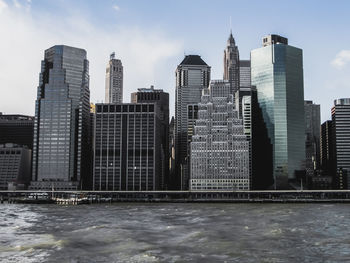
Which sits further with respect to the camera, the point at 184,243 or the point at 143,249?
the point at 184,243

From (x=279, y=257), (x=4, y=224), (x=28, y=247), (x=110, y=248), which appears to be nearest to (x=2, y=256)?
(x=28, y=247)

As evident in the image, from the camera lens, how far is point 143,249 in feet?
268

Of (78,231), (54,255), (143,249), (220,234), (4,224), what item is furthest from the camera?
(4,224)

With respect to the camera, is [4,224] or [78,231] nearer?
[78,231]

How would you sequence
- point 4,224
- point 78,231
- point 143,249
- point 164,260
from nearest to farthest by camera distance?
point 164,260 → point 143,249 → point 78,231 → point 4,224

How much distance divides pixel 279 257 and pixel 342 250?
14800 millimetres

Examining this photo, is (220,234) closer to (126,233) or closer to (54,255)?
(126,233)

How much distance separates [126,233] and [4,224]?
143 ft

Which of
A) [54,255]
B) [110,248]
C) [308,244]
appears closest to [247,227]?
[308,244]

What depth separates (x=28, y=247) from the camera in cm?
8456

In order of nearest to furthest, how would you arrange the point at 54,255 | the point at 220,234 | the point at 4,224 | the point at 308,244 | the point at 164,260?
the point at 164,260, the point at 54,255, the point at 308,244, the point at 220,234, the point at 4,224

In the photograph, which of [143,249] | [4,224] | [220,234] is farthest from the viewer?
[4,224]

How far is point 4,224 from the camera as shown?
4993 inches

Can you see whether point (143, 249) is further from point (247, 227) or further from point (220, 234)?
point (247, 227)
